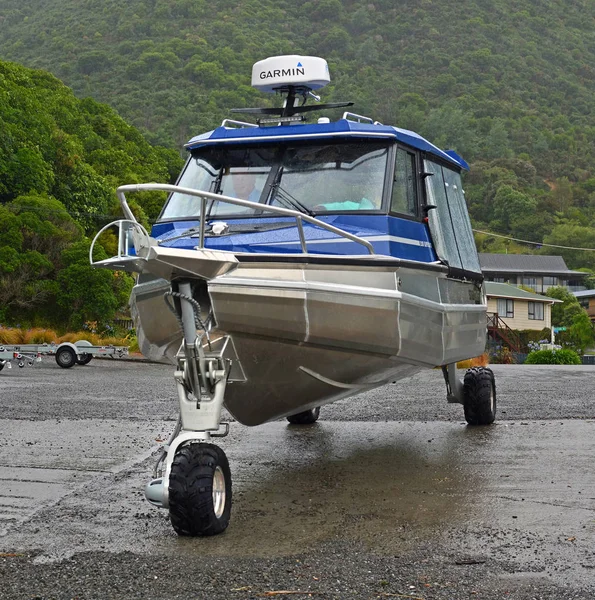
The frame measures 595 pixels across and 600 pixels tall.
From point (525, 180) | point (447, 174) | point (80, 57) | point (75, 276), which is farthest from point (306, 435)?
point (525, 180)

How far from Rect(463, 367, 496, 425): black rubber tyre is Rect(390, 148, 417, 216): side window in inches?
140

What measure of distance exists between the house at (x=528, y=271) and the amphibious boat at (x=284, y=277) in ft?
313

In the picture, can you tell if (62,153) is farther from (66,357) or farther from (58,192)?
(66,357)

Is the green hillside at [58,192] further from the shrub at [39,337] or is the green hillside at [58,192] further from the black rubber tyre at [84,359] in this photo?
the black rubber tyre at [84,359]

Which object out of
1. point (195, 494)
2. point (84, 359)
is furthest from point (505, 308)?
point (195, 494)

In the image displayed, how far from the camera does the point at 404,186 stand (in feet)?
26.5

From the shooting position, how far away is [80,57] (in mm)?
115250

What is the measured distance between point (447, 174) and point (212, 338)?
161 inches

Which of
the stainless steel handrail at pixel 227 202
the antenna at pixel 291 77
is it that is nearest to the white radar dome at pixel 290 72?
the antenna at pixel 291 77

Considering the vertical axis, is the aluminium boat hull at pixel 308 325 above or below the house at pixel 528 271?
above

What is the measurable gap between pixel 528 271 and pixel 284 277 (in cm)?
10155

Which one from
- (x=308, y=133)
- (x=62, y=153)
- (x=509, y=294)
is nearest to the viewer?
(x=308, y=133)

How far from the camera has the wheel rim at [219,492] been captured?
6121 mm

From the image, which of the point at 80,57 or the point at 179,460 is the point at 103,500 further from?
the point at 80,57
